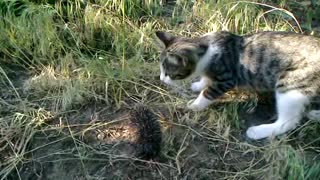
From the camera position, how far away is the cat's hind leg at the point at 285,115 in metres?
3.08

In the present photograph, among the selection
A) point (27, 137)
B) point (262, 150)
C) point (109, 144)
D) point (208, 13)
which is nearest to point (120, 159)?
point (109, 144)

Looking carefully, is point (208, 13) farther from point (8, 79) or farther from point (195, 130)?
point (8, 79)

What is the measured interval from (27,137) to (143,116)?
2.57 feet

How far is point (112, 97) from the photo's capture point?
3.54 m

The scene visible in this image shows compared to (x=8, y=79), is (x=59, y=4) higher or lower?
higher

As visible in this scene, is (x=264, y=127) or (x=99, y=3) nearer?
(x=264, y=127)

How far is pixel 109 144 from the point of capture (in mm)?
3227

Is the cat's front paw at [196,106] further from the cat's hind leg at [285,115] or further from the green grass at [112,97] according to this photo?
the cat's hind leg at [285,115]

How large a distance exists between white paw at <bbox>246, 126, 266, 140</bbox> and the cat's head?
0.53 meters

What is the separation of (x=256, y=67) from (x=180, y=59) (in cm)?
49

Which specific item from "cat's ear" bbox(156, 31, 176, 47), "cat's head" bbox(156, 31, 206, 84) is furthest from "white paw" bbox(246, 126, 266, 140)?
"cat's ear" bbox(156, 31, 176, 47)

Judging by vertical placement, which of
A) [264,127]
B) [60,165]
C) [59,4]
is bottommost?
[60,165]

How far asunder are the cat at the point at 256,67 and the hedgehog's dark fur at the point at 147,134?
0.40 meters

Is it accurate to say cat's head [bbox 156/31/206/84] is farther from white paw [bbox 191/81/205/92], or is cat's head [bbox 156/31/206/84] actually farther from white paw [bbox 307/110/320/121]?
white paw [bbox 307/110/320/121]
